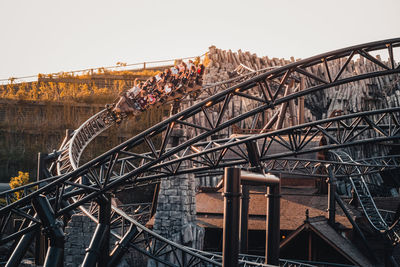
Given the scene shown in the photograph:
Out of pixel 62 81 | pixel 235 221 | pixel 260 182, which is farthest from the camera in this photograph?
pixel 62 81

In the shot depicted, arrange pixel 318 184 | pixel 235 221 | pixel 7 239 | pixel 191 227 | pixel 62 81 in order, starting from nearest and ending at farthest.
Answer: pixel 235 221, pixel 7 239, pixel 191 227, pixel 318 184, pixel 62 81

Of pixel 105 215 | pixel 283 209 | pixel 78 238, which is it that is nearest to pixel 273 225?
pixel 105 215

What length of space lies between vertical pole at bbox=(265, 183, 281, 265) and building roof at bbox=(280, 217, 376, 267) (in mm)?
4561

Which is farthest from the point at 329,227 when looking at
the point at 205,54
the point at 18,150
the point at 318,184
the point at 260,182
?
the point at 18,150

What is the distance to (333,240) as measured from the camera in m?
15.3

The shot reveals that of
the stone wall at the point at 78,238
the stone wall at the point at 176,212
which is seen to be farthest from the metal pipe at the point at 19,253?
the stone wall at the point at 176,212

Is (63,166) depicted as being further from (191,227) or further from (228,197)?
(228,197)

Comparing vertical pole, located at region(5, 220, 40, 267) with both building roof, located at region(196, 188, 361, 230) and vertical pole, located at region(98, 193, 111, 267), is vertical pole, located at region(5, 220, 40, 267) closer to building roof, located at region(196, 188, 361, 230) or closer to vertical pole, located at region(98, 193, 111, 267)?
vertical pole, located at region(98, 193, 111, 267)

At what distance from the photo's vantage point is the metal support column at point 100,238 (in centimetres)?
1144

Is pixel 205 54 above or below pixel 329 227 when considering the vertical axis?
above

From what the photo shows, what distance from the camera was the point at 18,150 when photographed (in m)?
28.3

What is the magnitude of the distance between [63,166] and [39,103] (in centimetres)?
1465

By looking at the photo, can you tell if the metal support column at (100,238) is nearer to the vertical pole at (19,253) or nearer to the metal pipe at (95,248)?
the metal pipe at (95,248)

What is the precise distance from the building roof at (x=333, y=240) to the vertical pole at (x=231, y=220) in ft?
22.6
